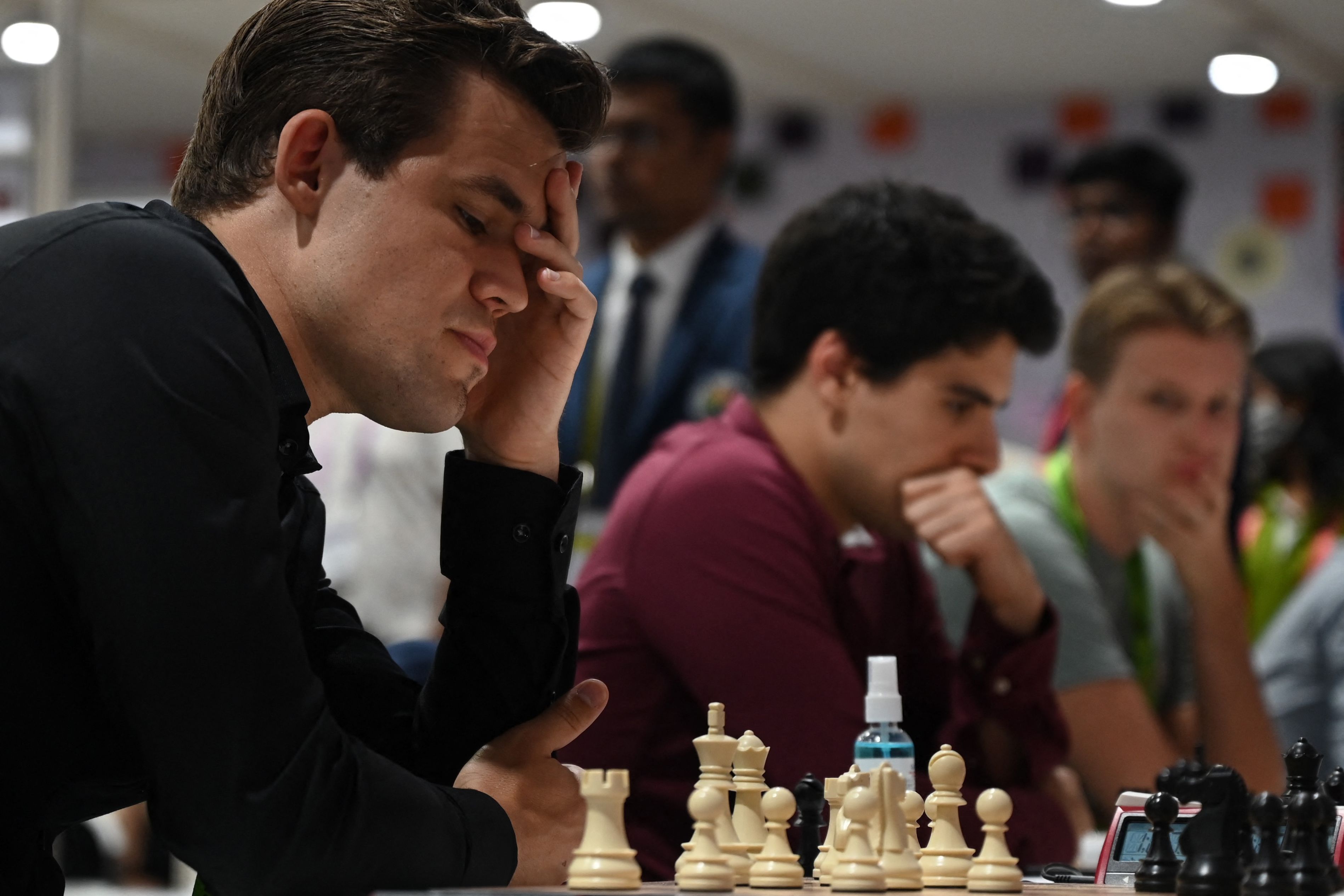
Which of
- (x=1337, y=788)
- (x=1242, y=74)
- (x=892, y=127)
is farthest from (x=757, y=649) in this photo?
(x=892, y=127)

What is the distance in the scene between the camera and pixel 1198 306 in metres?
2.78

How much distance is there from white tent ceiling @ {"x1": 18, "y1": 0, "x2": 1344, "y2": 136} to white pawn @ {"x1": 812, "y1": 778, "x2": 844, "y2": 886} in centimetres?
337

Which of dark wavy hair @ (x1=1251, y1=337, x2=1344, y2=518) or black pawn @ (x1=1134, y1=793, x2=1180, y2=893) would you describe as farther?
dark wavy hair @ (x1=1251, y1=337, x2=1344, y2=518)

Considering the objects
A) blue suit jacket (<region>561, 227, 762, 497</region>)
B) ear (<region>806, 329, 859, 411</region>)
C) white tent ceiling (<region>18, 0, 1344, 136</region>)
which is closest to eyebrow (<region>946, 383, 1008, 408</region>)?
ear (<region>806, 329, 859, 411</region>)

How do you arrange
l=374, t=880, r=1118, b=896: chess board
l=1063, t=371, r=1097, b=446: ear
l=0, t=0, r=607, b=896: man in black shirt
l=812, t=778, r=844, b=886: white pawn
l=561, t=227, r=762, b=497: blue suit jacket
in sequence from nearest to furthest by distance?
l=374, t=880, r=1118, b=896: chess board < l=0, t=0, r=607, b=896: man in black shirt < l=812, t=778, r=844, b=886: white pawn < l=1063, t=371, r=1097, b=446: ear < l=561, t=227, r=762, b=497: blue suit jacket

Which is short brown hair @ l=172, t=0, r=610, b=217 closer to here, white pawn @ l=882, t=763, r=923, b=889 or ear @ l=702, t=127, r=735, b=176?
white pawn @ l=882, t=763, r=923, b=889

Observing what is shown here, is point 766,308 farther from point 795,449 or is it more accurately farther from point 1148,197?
point 1148,197

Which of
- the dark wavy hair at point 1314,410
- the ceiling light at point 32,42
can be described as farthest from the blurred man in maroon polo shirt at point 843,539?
the dark wavy hair at point 1314,410

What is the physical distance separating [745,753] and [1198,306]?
182cm

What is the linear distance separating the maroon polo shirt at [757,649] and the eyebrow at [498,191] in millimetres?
548

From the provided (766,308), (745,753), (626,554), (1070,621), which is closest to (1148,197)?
(1070,621)

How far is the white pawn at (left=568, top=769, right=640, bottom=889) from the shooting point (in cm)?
101

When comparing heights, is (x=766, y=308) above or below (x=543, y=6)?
below

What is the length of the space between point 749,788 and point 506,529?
0.34 metres
